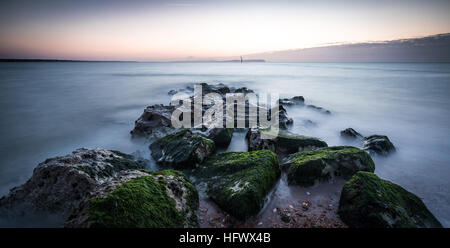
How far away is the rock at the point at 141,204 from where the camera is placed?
78.5 inches

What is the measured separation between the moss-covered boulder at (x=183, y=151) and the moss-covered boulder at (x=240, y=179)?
0.75 feet

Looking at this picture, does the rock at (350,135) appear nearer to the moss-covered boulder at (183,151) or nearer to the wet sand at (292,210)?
the wet sand at (292,210)

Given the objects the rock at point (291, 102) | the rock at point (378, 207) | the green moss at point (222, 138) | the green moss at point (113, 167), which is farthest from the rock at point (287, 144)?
the rock at point (291, 102)

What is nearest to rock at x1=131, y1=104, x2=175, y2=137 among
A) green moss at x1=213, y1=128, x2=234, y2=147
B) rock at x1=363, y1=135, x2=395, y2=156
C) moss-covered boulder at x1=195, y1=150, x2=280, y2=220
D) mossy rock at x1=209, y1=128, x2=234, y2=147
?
mossy rock at x1=209, y1=128, x2=234, y2=147

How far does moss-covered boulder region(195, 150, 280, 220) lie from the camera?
115 inches

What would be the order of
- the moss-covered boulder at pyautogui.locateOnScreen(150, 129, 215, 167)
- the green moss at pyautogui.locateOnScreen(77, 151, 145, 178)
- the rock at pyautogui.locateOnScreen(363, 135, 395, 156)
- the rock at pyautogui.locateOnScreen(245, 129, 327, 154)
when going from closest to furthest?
the green moss at pyautogui.locateOnScreen(77, 151, 145, 178), the moss-covered boulder at pyautogui.locateOnScreen(150, 129, 215, 167), the rock at pyautogui.locateOnScreen(245, 129, 327, 154), the rock at pyautogui.locateOnScreen(363, 135, 395, 156)

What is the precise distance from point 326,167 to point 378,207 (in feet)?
3.76

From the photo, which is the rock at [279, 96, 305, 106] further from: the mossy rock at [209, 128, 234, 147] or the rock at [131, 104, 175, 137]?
the rock at [131, 104, 175, 137]

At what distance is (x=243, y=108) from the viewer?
28.8ft

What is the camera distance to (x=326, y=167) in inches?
147

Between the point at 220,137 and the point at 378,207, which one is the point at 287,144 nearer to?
the point at 220,137

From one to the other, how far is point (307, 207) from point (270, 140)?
6.82 ft
